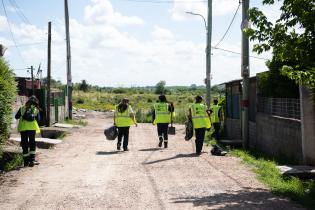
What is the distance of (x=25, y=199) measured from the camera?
342 inches

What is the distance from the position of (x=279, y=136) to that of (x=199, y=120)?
247 cm

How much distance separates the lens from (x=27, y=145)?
42.6ft

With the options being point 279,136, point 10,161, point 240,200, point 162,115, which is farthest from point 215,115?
point 240,200

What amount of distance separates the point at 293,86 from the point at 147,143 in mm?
6280

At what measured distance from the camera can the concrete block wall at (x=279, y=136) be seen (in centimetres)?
1303

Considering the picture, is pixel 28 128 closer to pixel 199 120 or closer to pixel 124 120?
pixel 124 120

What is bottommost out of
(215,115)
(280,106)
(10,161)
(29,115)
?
(10,161)

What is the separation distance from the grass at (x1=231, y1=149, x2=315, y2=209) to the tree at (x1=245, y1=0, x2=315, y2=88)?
1.97 meters

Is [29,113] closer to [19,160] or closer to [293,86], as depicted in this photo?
[19,160]

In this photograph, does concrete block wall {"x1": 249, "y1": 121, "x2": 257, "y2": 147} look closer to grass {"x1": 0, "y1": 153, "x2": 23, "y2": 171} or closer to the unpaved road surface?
the unpaved road surface

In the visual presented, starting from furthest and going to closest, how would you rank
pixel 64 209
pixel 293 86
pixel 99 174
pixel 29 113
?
pixel 293 86 → pixel 29 113 → pixel 99 174 → pixel 64 209

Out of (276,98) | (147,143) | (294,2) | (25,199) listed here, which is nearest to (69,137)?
(147,143)

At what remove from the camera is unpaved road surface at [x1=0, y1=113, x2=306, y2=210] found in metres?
8.26

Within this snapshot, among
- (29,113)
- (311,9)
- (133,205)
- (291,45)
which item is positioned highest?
(311,9)
